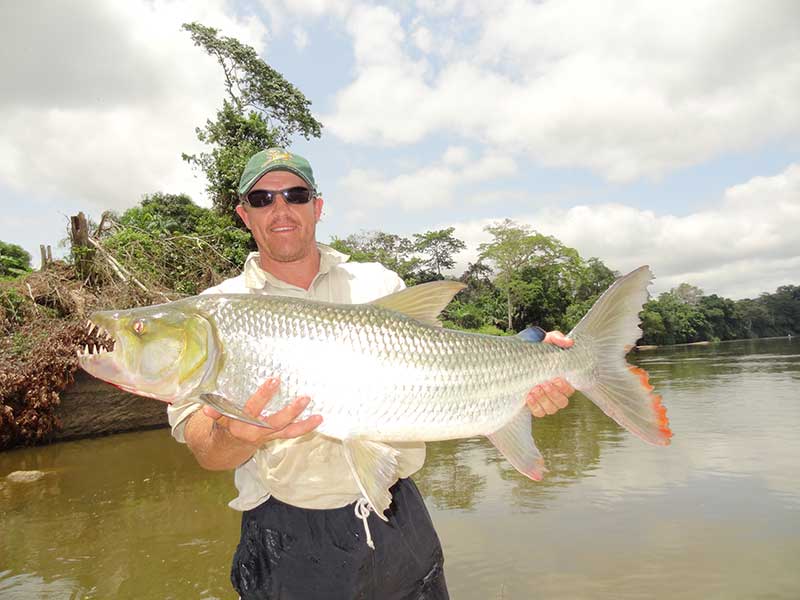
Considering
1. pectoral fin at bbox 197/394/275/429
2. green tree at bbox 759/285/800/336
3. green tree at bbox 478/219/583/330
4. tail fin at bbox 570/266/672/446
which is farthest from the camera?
green tree at bbox 759/285/800/336

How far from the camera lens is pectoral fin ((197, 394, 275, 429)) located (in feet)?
6.66

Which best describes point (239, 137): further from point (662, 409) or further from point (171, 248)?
point (662, 409)

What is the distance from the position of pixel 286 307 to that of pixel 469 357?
897mm

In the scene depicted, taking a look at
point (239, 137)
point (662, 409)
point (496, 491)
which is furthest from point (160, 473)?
point (239, 137)

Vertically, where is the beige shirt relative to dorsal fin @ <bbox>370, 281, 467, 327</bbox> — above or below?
below

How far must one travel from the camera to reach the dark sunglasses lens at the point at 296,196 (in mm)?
3010

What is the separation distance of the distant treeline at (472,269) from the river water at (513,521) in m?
3.23

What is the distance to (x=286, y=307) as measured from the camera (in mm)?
2328

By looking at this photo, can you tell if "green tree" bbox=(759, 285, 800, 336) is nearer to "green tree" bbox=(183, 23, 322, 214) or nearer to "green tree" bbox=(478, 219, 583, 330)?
Answer: "green tree" bbox=(478, 219, 583, 330)

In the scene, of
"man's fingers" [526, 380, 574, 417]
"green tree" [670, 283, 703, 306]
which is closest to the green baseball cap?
"man's fingers" [526, 380, 574, 417]

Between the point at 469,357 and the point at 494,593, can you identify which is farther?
the point at 494,593

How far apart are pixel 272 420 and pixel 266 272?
119 cm

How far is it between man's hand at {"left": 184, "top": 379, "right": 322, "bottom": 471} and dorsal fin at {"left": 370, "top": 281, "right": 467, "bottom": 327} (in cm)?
65

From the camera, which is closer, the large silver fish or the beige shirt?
the large silver fish
